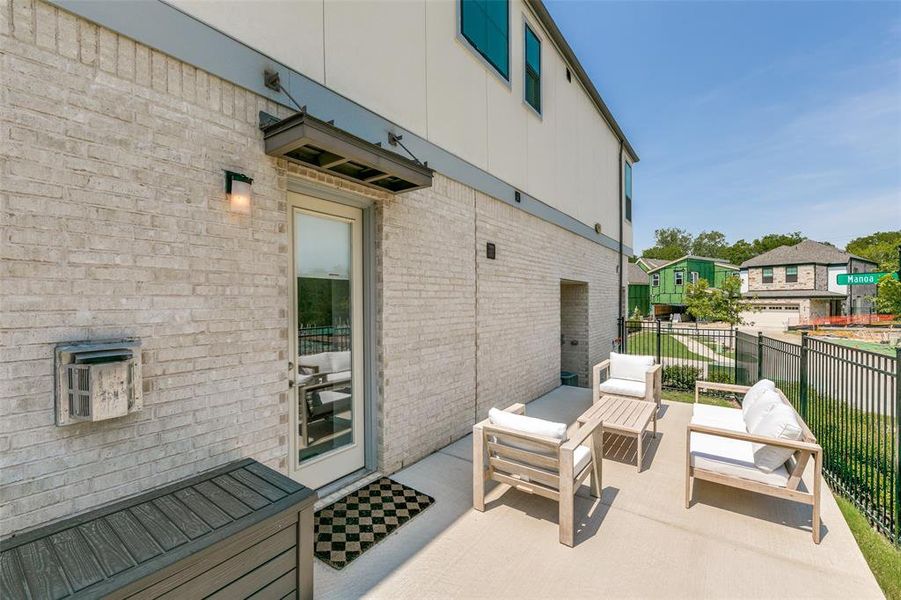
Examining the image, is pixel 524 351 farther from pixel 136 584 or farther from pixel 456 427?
pixel 136 584

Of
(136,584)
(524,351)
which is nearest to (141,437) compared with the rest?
(136,584)

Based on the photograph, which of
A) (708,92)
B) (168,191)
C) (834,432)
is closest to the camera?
(168,191)

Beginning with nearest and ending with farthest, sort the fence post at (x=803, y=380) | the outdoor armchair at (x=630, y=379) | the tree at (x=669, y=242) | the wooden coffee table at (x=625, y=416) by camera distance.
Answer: the wooden coffee table at (x=625, y=416)
the fence post at (x=803, y=380)
the outdoor armchair at (x=630, y=379)
the tree at (x=669, y=242)

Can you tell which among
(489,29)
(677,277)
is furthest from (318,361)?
(677,277)

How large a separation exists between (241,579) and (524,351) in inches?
224

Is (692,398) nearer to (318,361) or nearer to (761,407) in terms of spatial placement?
(761,407)

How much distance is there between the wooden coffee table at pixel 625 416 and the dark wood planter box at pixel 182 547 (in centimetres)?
287

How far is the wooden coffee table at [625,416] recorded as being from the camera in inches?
172

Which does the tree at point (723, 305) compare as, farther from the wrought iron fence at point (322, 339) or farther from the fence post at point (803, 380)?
the wrought iron fence at point (322, 339)

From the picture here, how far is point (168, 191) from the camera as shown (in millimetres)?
2500

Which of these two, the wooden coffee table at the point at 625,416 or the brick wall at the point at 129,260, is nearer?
the brick wall at the point at 129,260

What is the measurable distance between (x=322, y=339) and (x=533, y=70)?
22.6ft

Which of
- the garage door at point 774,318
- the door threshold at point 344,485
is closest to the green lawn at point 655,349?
the door threshold at point 344,485

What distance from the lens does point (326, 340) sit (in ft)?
12.8
